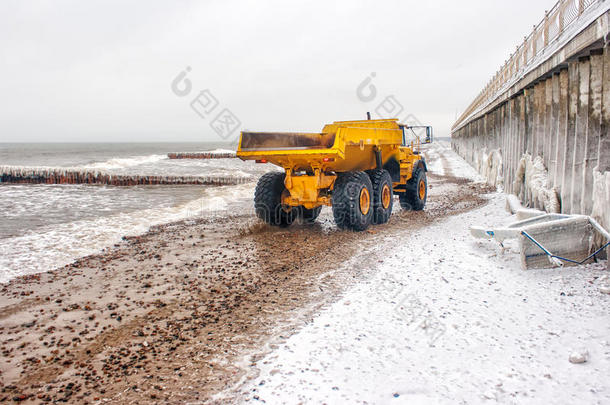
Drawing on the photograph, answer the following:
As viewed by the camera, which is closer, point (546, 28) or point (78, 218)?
point (546, 28)

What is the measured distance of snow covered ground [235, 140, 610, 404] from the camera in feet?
10.5

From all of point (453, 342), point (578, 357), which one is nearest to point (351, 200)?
point (453, 342)

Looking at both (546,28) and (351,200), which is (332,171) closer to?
(351,200)

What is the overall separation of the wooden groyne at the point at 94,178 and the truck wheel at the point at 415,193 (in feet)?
43.6

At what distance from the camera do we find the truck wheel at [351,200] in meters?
8.75

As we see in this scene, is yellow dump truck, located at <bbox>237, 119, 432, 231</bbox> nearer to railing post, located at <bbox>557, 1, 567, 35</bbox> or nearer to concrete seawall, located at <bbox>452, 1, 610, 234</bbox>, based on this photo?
concrete seawall, located at <bbox>452, 1, 610, 234</bbox>

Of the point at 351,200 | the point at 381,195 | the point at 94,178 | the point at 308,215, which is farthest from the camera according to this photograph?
the point at 94,178

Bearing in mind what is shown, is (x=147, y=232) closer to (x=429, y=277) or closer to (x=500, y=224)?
(x=429, y=277)

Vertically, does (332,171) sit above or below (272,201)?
above

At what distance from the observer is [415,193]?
38.9ft

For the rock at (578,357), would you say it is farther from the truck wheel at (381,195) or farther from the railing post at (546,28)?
the railing post at (546,28)

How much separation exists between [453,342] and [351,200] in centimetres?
496

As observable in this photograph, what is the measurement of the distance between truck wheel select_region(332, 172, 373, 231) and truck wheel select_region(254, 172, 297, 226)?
1370mm

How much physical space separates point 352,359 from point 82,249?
23.2 feet
